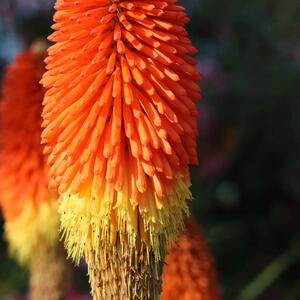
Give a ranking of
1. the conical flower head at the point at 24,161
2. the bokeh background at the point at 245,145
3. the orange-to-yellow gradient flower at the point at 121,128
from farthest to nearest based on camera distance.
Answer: the bokeh background at the point at 245,145
the conical flower head at the point at 24,161
the orange-to-yellow gradient flower at the point at 121,128

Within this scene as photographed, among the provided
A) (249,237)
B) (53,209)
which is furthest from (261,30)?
(53,209)

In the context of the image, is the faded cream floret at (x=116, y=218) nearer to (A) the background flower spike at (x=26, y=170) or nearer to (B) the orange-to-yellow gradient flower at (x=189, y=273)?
(B) the orange-to-yellow gradient flower at (x=189, y=273)

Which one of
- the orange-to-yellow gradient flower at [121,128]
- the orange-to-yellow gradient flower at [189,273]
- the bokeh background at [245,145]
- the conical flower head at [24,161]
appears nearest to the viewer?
the orange-to-yellow gradient flower at [121,128]

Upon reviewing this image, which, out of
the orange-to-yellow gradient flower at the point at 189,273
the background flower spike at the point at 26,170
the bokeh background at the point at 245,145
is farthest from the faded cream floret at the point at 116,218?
the bokeh background at the point at 245,145

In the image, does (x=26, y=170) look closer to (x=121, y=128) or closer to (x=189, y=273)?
(x=189, y=273)

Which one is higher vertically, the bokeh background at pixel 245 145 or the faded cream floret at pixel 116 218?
the faded cream floret at pixel 116 218

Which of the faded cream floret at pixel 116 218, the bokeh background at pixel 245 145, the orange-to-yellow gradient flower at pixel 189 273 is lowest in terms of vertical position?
the bokeh background at pixel 245 145

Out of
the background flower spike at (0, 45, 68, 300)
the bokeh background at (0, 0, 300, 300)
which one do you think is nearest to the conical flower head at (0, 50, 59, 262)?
the background flower spike at (0, 45, 68, 300)

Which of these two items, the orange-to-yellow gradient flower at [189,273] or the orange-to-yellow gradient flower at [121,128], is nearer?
the orange-to-yellow gradient flower at [121,128]
